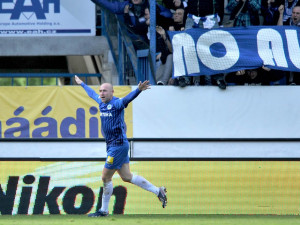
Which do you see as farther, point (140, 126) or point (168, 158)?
point (140, 126)

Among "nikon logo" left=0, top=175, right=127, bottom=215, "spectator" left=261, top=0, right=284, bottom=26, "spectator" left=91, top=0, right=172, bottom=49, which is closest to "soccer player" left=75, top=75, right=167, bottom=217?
"nikon logo" left=0, top=175, right=127, bottom=215

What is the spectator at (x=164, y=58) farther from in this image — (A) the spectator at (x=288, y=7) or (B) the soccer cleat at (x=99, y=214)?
(B) the soccer cleat at (x=99, y=214)

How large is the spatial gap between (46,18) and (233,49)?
5.09m

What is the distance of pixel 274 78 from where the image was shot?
14.1 m

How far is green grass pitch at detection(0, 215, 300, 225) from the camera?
874 cm

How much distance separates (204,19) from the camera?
14.0m

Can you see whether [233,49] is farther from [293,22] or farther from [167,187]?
[167,187]

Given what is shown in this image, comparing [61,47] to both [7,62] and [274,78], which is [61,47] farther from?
[274,78]

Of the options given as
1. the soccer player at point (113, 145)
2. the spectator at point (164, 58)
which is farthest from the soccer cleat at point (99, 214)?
the spectator at point (164, 58)

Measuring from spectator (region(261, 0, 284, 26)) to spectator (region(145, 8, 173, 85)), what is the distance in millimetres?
2197

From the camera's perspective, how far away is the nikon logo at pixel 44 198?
9.70 meters

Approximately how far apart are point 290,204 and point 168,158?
1.90 m

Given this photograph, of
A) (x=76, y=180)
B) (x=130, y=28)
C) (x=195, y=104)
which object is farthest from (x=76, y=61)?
(x=76, y=180)

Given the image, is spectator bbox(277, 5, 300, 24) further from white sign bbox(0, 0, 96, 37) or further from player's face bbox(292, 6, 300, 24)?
white sign bbox(0, 0, 96, 37)
